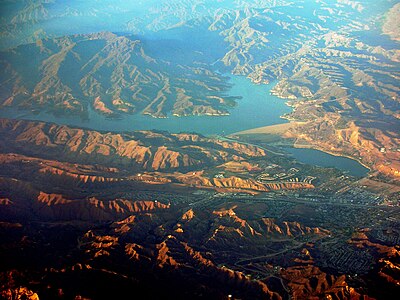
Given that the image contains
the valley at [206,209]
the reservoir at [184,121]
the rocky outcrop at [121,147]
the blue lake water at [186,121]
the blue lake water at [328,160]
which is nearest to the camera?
the valley at [206,209]

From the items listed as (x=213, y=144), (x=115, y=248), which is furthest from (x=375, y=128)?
(x=115, y=248)

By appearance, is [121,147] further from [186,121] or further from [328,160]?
[328,160]

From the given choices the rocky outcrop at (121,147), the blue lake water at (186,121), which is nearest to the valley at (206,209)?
the rocky outcrop at (121,147)

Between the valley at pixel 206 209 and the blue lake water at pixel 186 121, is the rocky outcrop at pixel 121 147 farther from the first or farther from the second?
the blue lake water at pixel 186 121

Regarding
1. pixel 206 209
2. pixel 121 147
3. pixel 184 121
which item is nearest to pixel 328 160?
pixel 206 209

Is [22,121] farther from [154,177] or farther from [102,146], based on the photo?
[154,177]

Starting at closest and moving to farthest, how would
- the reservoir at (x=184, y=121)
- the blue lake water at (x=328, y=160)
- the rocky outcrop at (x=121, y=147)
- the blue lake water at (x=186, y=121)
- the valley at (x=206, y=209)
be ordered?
the valley at (x=206, y=209) < the blue lake water at (x=328, y=160) < the rocky outcrop at (x=121, y=147) < the reservoir at (x=184, y=121) < the blue lake water at (x=186, y=121)

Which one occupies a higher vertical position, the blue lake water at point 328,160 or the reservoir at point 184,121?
the blue lake water at point 328,160

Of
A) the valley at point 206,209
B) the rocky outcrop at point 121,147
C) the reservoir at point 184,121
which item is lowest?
the reservoir at point 184,121
